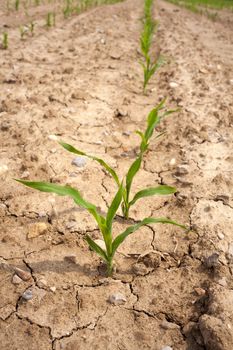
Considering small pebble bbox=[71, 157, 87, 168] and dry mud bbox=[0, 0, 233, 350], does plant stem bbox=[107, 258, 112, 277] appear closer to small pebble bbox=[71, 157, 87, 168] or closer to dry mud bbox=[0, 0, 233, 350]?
dry mud bbox=[0, 0, 233, 350]

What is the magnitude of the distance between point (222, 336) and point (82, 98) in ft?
8.14

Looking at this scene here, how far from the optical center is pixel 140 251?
181cm

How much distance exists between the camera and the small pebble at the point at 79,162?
238 centimetres

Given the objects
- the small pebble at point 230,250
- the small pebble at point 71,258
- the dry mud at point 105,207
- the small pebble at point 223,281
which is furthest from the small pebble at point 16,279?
the small pebble at point 230,250

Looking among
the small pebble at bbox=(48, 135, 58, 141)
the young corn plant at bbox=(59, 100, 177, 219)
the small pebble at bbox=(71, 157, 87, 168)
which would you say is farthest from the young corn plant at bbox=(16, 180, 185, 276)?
the small pebble at bbox=(48, 135, 58, 141)

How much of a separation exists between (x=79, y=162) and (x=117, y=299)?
1.11 meters

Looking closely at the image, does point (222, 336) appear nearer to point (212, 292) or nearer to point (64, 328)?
point (212, 292)

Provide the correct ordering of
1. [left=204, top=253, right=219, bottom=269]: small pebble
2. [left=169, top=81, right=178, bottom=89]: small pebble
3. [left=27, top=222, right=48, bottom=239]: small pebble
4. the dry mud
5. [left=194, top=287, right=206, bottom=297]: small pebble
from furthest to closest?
[left=169, top=81, right=178, bottom=89]: small pebble, [left=27, top=222, right=48, bottom=239]: small pebble, [left=204, top=253, right=219, bottom=269]: small pebble, [left=194, top=287, right=206, bottom=297]: small pebble, the dry mud

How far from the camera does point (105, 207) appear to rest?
2.09 m

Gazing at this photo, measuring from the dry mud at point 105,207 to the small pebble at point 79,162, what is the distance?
0.13 ft

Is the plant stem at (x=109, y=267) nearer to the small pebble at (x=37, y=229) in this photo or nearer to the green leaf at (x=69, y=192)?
the green leaf at (x=69, y=192)

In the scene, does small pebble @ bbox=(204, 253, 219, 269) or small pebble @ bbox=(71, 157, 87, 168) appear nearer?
small pebble @ bbox=(204, 253, 219, 269)

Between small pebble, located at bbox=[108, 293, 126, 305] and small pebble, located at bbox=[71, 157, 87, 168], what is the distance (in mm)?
1064

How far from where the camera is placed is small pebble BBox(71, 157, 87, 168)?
2.38 metres
